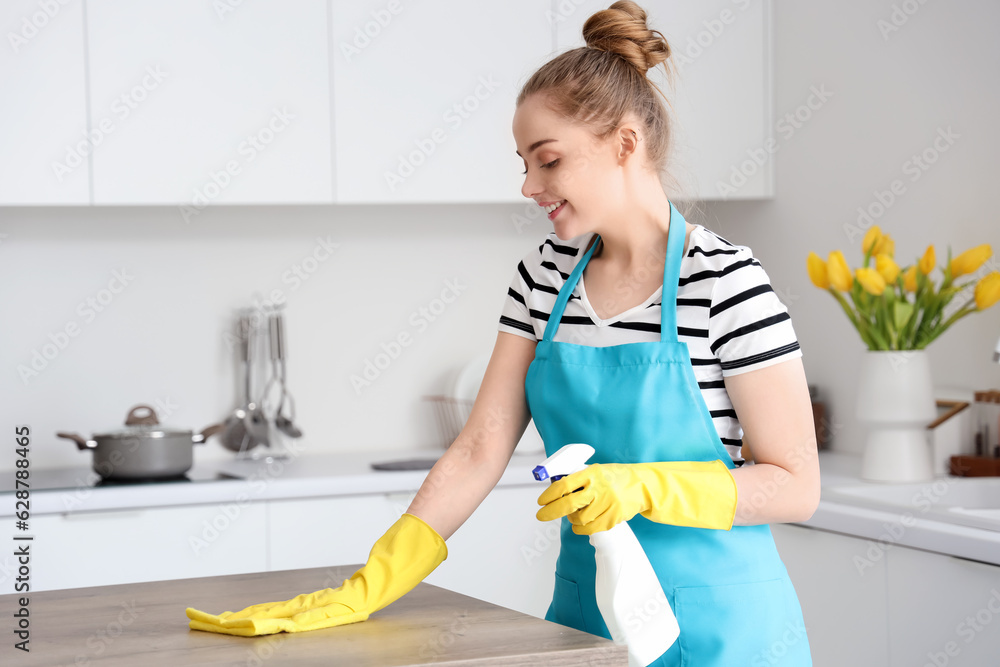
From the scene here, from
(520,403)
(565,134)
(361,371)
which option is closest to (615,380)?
(520,403)

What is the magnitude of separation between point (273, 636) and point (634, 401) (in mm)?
465

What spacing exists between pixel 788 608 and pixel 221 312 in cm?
199

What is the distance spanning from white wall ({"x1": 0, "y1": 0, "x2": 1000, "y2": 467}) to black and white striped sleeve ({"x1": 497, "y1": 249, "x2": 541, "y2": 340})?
1.33 metres

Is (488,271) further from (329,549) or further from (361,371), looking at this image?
(329,549)

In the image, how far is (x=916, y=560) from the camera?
1.83m

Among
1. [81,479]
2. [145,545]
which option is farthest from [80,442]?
[145,545]

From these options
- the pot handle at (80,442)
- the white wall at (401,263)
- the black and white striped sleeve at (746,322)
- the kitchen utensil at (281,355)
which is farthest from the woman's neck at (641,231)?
the kitchen utensil at (281,355)

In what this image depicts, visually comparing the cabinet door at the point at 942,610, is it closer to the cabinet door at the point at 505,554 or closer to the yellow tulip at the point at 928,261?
the yellow tulip at the point at 928,261

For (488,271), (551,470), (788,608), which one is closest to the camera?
(551,470)

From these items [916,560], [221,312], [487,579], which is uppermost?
[221,312]

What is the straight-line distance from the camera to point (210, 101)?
2.50 meters

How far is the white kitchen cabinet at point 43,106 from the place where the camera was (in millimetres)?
2375

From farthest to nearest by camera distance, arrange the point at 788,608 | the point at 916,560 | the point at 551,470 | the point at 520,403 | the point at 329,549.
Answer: the point at 329,549, the point at 916,560, the point at 520,403, the point at 788,608, the point at 551,470

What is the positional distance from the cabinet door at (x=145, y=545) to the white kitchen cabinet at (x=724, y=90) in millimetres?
1463
